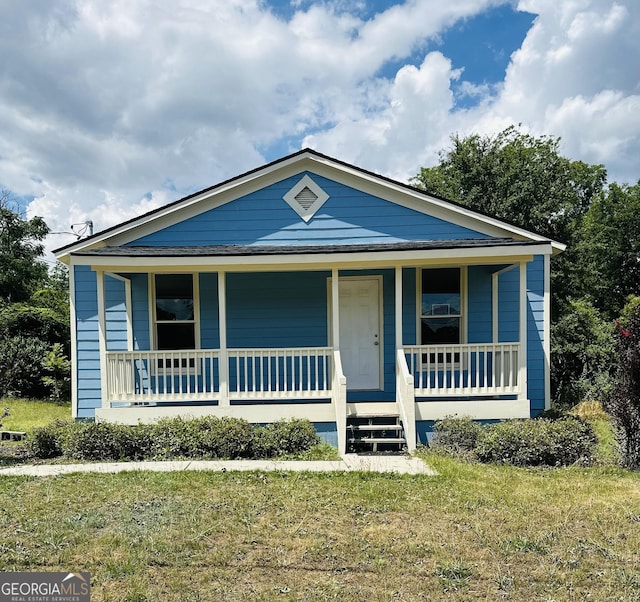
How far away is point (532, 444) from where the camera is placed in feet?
20.2

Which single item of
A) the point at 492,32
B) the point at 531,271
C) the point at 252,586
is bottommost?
the point at 252,586

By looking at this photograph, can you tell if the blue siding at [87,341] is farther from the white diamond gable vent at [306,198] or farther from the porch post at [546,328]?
the porch post at [546,328]

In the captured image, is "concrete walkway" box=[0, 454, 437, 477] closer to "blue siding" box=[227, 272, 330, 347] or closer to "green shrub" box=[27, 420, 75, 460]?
"green shrub" box=[27, 420, 75, 460]

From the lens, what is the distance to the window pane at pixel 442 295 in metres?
8.99

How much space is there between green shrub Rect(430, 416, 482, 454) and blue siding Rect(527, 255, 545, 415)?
255 centimetres

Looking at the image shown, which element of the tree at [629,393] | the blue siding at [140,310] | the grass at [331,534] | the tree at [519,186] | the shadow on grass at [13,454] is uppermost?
the tree at [519,186]

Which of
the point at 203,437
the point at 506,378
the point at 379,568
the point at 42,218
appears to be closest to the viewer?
the point at 379,568

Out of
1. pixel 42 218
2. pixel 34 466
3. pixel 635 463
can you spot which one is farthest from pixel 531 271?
pixel 42 218

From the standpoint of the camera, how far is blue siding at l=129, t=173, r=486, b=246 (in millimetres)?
8875

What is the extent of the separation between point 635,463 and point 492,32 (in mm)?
11760

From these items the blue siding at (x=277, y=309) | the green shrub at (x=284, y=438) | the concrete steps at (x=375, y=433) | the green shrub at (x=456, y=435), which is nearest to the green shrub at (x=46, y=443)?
the green shrub at (x=284, y=438)

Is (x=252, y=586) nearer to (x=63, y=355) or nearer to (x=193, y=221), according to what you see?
(x=193, y=221)

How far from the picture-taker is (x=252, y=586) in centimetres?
311

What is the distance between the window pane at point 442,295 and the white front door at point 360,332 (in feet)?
3.23
